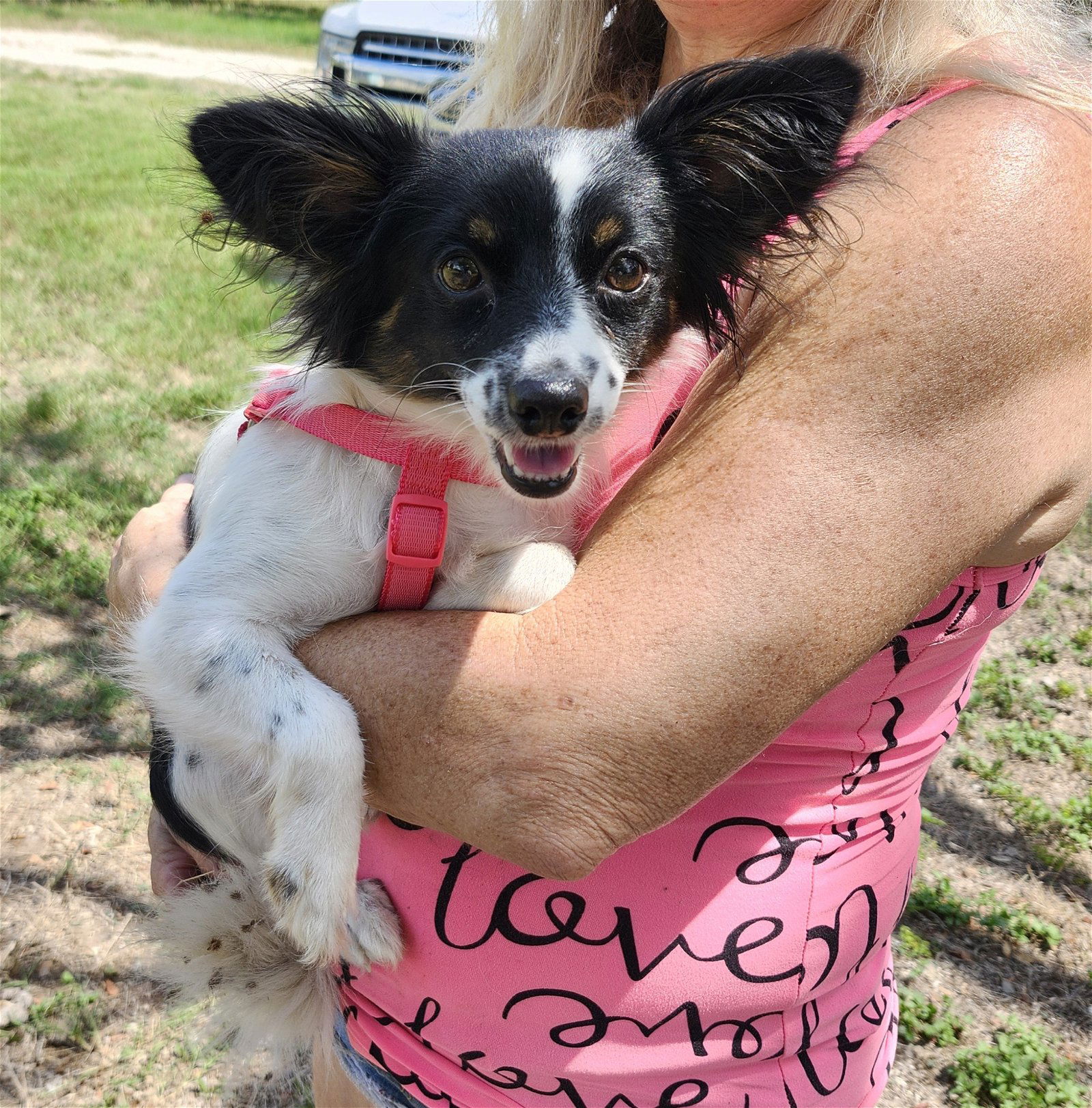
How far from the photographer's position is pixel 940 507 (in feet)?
4.26

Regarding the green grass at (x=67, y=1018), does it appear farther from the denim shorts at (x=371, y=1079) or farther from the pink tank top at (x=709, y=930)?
the pink tank top at (x=709, y=930)

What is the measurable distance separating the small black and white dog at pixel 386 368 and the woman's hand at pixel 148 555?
200 millimetres

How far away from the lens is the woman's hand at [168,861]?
7.12ft

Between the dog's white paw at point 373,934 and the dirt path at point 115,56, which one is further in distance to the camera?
the dirt path at point 115,56

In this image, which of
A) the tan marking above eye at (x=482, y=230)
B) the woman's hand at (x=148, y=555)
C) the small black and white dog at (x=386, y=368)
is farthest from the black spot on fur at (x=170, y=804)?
the tan marking above eye at (x=482, y=230)

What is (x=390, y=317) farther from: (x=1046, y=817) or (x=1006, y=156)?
(x=1046, y=817)

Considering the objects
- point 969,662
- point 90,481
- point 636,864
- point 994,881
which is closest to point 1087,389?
point 969,662

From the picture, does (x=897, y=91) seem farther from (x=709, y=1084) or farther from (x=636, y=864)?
(x=709, y=1084)

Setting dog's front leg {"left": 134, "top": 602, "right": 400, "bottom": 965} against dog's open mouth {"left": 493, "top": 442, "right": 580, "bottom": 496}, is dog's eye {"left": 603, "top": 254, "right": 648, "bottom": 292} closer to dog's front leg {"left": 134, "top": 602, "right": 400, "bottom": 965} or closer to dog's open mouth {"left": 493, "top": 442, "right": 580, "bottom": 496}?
dog's open mouth {"left": 493, "top": 442, "right": 580, "bottom": 496}

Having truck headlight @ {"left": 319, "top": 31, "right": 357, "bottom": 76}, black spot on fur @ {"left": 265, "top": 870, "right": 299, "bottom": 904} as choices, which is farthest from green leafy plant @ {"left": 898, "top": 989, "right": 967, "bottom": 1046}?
truck headlight @ {"left": 319, "top": 31, "right": 357, "bottom": 76}

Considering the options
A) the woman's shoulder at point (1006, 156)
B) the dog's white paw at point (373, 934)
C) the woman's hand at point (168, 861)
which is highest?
the woman's shoulder at point (1006, 156)

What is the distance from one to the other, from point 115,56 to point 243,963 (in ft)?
53.2

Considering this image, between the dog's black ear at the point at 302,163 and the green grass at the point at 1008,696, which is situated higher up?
the dog's black ear at the point at 302,163

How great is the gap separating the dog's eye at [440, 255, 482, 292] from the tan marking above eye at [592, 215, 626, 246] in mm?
220
